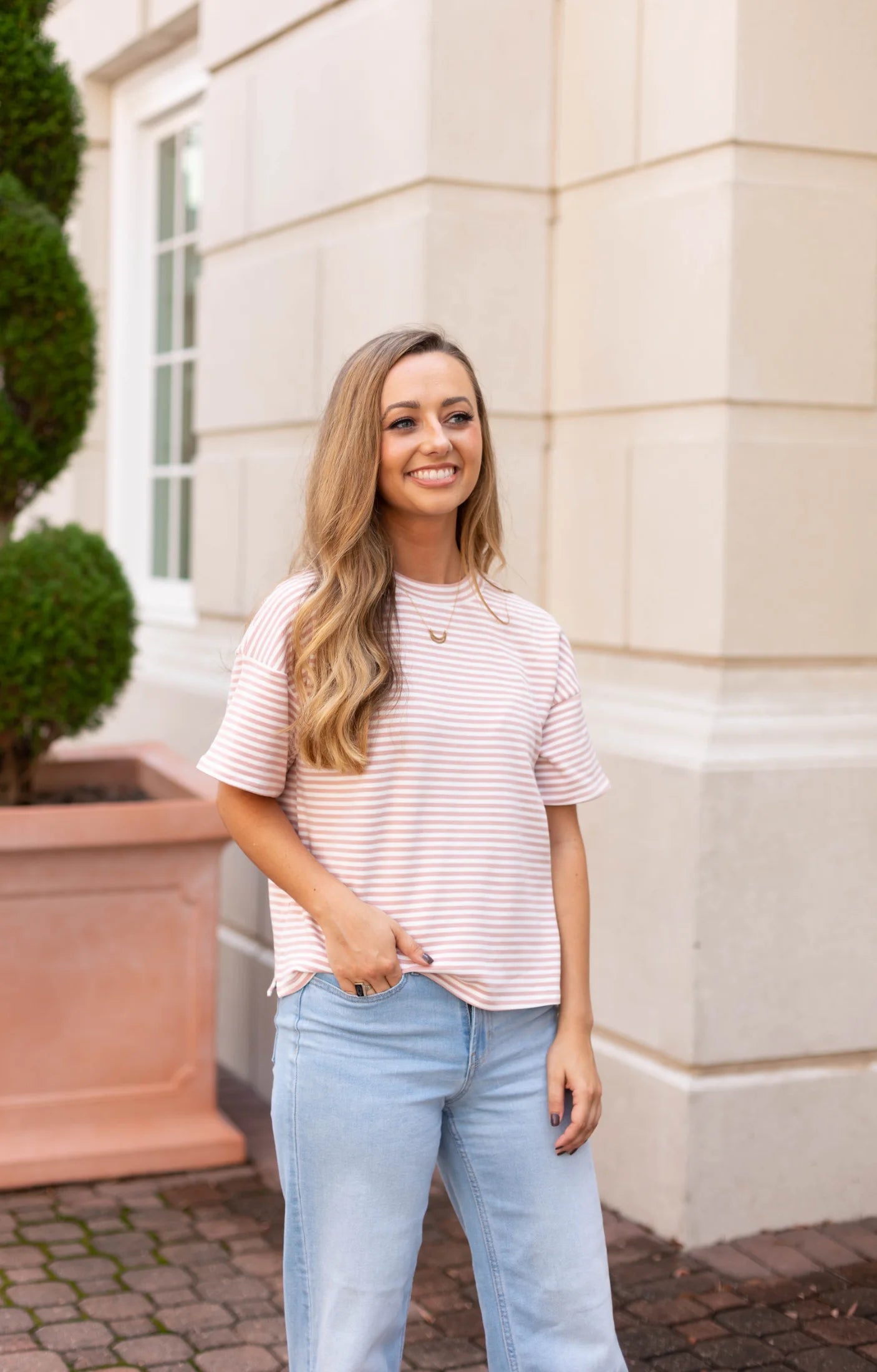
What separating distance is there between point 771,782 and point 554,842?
1.56 meters

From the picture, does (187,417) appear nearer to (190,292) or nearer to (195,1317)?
(190,292)

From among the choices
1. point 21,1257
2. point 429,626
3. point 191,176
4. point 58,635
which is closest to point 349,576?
point 429,626

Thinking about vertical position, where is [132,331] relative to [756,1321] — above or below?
above

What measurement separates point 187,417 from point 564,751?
16.1 feet

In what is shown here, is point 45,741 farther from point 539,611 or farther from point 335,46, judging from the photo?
point 539,611

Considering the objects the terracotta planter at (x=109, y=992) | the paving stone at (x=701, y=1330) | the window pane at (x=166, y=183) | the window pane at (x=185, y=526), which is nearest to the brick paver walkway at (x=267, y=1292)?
the paving stone at (x=701, y=1330)

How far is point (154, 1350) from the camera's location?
3.26 metres

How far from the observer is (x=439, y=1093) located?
2.10m

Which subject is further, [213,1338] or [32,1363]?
[213,1338]

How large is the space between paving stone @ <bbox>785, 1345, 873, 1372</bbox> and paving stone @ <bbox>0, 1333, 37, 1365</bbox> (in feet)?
4.98

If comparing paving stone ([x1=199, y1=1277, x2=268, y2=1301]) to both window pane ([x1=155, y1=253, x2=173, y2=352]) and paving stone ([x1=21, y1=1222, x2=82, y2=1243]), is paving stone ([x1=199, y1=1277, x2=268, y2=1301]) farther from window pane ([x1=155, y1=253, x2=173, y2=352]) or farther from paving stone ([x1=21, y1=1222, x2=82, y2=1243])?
window pane ([x1=155, y1=253, x2=173, y2=352])

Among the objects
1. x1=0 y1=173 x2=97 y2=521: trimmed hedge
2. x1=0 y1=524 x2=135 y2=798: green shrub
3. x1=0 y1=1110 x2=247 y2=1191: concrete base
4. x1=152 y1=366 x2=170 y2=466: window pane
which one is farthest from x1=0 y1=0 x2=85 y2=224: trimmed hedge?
x1=0 y1=1110 x2=247 y2=1191: concrete base

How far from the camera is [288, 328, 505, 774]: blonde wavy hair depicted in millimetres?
2068

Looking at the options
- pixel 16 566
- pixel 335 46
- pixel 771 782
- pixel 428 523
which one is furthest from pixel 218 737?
pixel 335 46
